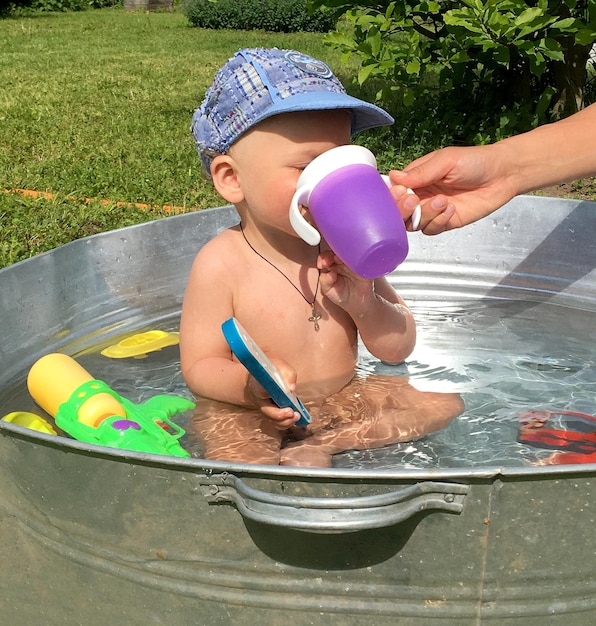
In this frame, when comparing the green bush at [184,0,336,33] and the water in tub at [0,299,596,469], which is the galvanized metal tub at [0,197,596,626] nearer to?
the water in tub at [0,299,596,469]

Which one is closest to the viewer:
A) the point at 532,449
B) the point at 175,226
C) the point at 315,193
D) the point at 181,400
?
the point at 315,193

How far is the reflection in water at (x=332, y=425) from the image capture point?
1.68 metres

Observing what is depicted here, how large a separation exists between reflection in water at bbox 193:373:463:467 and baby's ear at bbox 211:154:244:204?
1.44ft

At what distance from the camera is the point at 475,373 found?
2.20 metres

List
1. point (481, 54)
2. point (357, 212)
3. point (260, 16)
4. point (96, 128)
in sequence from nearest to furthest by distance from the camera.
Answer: point (357, 212) → point (481, 54) → point (96, 128) → point (260, 16)

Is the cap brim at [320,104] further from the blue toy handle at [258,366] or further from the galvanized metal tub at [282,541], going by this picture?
the galvanized metal tub at [282,541]

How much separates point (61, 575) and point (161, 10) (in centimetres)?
1482

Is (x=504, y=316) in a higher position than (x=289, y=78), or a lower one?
lower

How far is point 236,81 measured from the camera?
1677mm

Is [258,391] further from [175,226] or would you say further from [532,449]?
[175,226]

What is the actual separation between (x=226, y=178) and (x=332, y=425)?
1.77 feet

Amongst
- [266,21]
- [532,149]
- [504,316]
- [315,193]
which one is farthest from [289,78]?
[266,21]

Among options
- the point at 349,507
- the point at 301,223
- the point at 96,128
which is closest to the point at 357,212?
the point at 301,223

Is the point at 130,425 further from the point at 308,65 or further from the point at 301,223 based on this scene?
the point at 308,65
